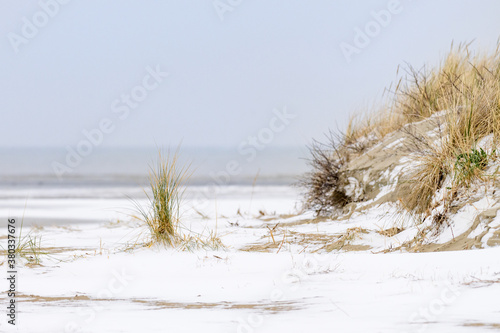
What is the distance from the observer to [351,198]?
7172 millimetres

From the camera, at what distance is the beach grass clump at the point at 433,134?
555cm

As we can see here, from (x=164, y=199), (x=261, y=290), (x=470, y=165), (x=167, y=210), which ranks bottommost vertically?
(x=261, y=290)

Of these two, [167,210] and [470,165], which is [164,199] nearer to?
[167,210]

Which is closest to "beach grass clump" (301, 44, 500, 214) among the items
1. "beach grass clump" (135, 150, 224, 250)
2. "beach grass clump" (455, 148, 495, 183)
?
"beach grass clump" (455, 148, 495, 183)

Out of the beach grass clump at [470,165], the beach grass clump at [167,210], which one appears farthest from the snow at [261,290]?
the beach grass clump at [470,165]

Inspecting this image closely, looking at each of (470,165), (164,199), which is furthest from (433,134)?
(164,199)

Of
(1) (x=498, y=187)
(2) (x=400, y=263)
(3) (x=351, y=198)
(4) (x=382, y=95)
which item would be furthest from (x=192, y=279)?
(4) (x=382, y=95)

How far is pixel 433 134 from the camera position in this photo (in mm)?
6648

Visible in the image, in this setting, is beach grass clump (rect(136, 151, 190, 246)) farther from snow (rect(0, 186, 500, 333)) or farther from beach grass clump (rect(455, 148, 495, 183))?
beach grass clump (rect(455, 148, 495, 183))

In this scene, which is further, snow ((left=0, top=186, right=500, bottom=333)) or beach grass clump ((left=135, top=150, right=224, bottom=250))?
beach grass clump ((left=135, top=150, right=224, bottom=250))

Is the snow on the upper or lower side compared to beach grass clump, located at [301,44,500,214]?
lower

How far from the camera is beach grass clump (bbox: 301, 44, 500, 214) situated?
555 cm

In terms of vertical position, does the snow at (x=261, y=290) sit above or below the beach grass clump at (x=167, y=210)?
below

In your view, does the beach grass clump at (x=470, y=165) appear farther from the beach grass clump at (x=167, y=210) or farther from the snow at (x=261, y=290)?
the beach grass clump at (x=167, y=210)
